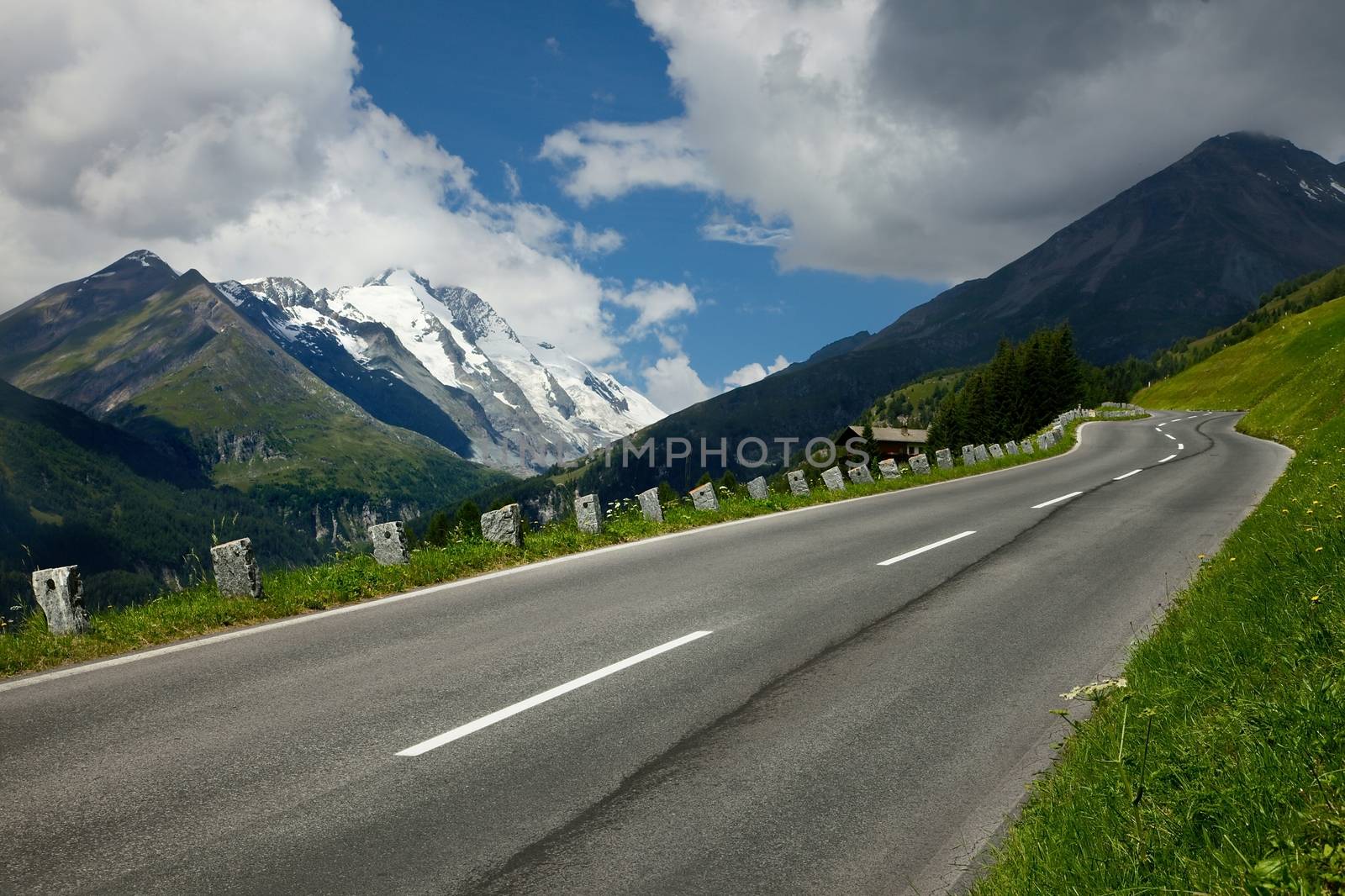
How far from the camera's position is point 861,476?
25.0 meters

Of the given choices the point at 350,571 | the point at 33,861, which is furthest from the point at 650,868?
the point at 350,571

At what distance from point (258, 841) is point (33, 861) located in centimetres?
102

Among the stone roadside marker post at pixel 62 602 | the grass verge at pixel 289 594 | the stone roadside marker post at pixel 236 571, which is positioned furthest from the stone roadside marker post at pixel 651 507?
the stone roadside marker post at pixel 62 602

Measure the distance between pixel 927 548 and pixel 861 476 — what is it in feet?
41.2

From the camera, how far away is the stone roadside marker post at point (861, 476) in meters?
24.9

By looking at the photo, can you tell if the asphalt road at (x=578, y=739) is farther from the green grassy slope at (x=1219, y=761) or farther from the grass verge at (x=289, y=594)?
the grass verge at (x=289, y=594)

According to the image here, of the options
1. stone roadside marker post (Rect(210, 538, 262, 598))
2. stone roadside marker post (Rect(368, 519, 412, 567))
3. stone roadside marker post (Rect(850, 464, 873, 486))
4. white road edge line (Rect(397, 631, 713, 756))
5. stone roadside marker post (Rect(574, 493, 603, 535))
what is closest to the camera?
white road edge line (Rect(397, 631, 713, 756))

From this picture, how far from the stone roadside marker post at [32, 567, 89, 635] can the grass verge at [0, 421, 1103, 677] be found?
0.12m

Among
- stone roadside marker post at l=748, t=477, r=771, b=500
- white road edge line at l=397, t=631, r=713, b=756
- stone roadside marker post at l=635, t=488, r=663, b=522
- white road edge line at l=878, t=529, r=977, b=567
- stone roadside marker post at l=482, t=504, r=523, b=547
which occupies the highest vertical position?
stone roadside marker post at l=482, t=504, r=523, b=547

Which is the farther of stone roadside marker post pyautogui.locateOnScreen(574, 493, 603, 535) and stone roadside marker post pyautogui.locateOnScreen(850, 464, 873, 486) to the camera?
stone roadside marker post pyautogui.locateOnScreen(850, 464, 873, 486)

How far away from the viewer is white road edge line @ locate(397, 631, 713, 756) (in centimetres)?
526

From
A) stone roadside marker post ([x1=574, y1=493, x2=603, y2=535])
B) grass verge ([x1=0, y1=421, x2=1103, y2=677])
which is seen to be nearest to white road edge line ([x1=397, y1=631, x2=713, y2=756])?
grass verge ([x1=0, y1=421, x2=1103, y2=677])

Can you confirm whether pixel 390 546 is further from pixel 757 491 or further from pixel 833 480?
pixel 833 480

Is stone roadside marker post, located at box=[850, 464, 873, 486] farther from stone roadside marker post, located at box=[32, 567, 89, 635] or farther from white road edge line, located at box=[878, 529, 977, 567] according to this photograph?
stone roadside marker post, located at box=[32, 567, 89, 635]
